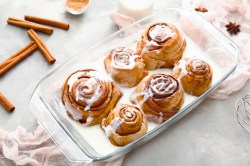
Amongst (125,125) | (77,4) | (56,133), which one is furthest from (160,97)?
(77,4)

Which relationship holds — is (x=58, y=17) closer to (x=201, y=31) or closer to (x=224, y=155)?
(x=201, y=31)

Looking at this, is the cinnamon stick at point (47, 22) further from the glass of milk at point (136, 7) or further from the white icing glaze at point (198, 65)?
the white icing glaze at point (198, 65)

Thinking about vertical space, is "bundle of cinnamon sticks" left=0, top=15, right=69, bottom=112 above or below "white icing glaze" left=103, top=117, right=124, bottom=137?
above

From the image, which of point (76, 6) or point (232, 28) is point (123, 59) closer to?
point (76, 6)

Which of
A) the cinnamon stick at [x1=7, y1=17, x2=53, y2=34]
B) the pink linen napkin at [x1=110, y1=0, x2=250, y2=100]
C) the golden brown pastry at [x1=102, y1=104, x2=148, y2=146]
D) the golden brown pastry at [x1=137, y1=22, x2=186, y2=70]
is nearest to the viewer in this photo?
the golden brown pastry at [x1=102, y1=104, x2=148, y2=146]

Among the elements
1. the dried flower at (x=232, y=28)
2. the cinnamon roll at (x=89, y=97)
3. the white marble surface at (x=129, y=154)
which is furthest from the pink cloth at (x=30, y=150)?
the dried flower at (x=232, y=28)

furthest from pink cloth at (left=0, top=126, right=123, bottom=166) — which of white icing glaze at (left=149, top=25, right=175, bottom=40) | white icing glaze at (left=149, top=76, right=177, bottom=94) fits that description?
white icing glaze at (left=149, top=25, right=175, bottom=40)

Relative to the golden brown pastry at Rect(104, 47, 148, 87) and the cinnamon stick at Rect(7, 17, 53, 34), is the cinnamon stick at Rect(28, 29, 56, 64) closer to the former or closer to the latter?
the cinnamon stick at Rect(7, 17, 53, 34)

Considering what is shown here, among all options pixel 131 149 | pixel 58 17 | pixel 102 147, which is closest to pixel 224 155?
pixel 131 149
